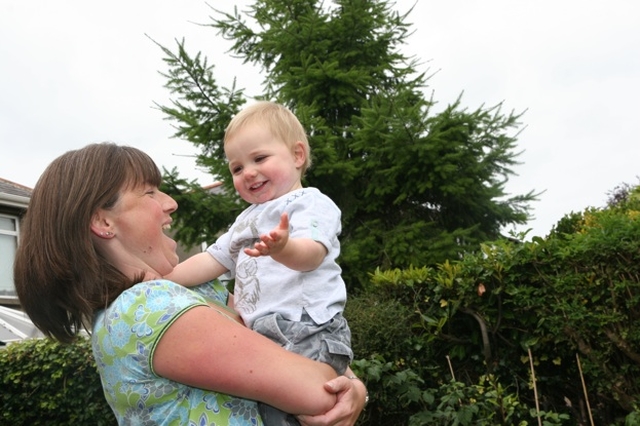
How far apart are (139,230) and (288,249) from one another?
40cm

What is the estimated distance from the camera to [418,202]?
13086 millimetres

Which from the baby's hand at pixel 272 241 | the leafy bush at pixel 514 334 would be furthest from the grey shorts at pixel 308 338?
the leafy bush at pixel 514 334

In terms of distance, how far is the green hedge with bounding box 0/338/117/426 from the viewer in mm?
6906

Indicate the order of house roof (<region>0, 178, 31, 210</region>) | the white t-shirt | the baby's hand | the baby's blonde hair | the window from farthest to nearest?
1. the window
2. house roof (<region>0, 178, 31, 210</region>)
3. the baby's blonde hair
4. the white t-shirt
5. the baby's hand

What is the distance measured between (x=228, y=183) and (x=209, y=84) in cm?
171

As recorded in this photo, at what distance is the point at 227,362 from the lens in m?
1.76

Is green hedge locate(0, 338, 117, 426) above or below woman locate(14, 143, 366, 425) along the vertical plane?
below

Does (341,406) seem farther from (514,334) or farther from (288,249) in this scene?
(514,334)

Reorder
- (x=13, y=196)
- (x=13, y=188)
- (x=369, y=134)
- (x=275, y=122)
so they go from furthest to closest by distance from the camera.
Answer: (x=13, y=188) → (x=13, y=196) → (x=369, y=134) → (x=275, y=122)

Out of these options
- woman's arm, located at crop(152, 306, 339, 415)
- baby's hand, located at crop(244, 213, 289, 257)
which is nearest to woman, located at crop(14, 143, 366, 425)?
woman's arm, located at crop(152, 306, 339, 415)

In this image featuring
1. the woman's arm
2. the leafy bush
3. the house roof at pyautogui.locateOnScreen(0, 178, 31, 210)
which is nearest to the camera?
the woman's arm

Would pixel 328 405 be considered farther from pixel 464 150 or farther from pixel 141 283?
pixel 464 150

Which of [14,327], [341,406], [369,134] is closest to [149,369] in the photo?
[341,406]

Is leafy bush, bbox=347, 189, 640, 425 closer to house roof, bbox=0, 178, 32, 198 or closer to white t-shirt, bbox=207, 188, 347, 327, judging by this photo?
white t-shirt, bbox=207, 188, 347, 327
